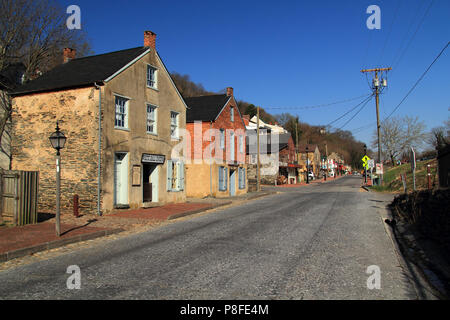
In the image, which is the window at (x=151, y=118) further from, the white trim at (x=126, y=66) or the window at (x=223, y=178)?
the window at (x=223, y=178)

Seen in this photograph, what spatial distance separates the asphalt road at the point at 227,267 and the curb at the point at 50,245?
2.86 ft

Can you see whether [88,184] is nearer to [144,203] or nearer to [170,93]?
[144,203]

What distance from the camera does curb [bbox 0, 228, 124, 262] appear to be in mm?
7605

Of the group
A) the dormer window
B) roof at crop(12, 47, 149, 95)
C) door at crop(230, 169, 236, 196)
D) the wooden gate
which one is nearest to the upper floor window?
the dormer window

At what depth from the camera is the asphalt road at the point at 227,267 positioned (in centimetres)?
510

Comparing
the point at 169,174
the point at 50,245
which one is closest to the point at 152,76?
the point at 169,174

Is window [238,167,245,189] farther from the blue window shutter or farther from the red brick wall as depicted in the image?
the blue window shutter

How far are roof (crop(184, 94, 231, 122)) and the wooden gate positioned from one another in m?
14.6

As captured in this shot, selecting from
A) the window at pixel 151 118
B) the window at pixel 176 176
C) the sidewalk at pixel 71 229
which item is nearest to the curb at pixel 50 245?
the sidewalk at pixel 71 229

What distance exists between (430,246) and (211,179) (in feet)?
57.4

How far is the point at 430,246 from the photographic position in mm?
8141

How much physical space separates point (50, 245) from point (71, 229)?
7.18 ft
